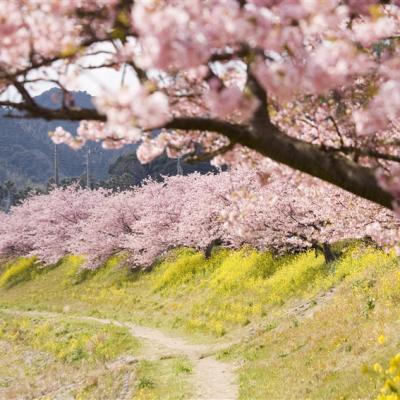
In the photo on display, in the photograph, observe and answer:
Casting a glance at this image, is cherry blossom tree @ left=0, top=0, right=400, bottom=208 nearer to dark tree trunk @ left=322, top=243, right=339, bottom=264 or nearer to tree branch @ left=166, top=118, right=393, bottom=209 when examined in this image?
tree branch @ left=166, top=118, right=393, bottom=209

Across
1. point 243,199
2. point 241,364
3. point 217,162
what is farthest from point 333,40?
point 241,364

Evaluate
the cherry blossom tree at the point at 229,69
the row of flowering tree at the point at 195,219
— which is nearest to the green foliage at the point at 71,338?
the row of flowering tree at the point at 195,219

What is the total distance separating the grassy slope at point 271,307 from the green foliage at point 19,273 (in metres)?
6.95

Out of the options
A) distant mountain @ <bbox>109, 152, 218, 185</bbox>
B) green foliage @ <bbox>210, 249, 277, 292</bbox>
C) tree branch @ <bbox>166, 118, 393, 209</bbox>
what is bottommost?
green foliage @ <bbox>210, 249, 277, 292</bbox>

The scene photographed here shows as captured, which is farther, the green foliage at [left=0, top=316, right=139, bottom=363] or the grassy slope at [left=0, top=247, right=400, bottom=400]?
the green foliage at [left=0, top=316, right=139, bottom=363]

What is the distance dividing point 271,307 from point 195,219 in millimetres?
11505

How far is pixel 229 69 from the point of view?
571cm

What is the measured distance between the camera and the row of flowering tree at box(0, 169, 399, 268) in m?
13.3

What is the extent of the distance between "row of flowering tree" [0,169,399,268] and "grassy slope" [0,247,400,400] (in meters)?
1.32

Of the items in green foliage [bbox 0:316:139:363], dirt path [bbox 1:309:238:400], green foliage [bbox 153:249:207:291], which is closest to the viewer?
dirt path [bbox 1:309:238:400]

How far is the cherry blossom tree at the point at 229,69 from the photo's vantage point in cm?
453

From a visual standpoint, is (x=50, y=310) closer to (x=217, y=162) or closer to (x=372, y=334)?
(x=372, y=334)

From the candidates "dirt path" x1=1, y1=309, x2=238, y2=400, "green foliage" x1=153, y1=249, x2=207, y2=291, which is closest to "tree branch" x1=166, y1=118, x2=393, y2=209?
"dirt path" x1=1, y1=309, x2=238, y2=400

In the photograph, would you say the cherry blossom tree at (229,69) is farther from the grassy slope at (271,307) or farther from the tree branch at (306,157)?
the grassy slope at (271,307)
